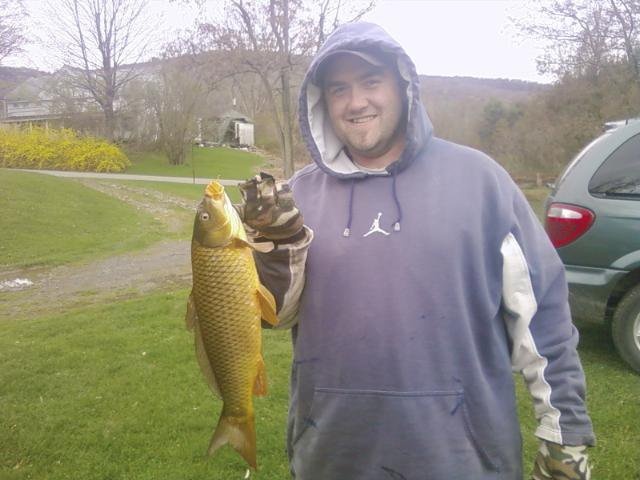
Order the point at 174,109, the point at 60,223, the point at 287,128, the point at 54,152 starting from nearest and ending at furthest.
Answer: the point at 60,223, the point at 287,128, the point at 54,152, the point at 174,109

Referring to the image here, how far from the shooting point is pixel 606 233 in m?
4.25

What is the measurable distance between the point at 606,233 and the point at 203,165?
32360 millimetres

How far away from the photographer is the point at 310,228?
2037 mm

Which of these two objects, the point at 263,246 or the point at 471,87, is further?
the point at 471,87

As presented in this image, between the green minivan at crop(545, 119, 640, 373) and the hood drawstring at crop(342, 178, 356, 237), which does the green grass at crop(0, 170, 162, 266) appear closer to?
the green minivan at crop(545, 119, 640, 373)

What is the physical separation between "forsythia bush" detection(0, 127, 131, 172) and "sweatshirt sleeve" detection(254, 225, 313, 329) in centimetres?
2849

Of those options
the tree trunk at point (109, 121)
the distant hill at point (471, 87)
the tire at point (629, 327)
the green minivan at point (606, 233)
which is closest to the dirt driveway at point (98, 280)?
the green minivan at point (606, 233)

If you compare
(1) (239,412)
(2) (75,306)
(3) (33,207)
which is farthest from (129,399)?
(3) (33,207)

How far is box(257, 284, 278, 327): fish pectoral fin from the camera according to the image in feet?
6.33

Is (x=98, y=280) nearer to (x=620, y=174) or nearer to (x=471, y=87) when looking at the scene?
(x=620, y=174)

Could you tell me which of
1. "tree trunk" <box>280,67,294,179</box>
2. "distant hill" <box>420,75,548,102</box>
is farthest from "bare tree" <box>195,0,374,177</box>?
"distant hill" <box>420,75,548,102</box>

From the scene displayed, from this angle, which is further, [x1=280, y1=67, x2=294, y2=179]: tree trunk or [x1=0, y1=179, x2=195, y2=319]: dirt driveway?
[x1=280, y1=67, x2=294, y2=179]: tree trunk

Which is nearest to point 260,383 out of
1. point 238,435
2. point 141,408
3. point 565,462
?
point 238,435

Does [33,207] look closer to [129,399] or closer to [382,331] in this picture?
[129,399]
